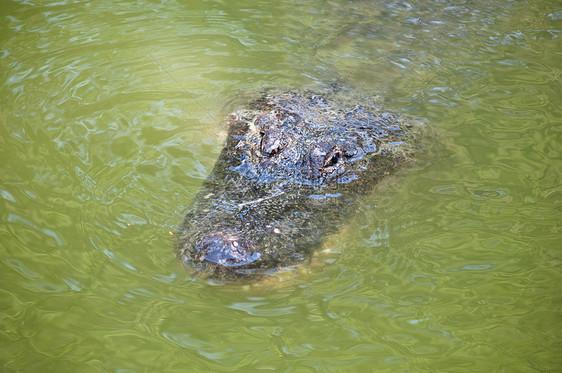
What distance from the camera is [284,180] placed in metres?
4.47

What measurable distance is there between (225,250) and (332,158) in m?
1.55

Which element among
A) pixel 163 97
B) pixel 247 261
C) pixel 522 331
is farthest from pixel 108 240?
pixel 522 331

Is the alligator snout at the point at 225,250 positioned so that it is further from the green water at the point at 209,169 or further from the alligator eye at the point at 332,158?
the alligator eye at the point at 332,158

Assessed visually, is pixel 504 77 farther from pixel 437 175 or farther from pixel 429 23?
pixel 437 175

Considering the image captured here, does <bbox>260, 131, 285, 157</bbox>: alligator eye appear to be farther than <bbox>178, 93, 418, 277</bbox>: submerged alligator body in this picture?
Yes

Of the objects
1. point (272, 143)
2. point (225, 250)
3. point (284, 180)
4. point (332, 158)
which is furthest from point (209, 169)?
point (225, 250)

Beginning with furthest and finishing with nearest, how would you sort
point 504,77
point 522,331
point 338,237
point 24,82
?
point 504,77 < point 24,82 < point 338,237 < point 522,331

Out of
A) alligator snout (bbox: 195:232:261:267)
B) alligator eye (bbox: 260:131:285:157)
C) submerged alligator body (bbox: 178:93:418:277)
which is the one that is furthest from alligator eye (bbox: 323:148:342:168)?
alligator snout (bbox: 195:232:261:267)

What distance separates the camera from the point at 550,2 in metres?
8.39

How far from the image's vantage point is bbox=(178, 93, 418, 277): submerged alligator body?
12.0ft

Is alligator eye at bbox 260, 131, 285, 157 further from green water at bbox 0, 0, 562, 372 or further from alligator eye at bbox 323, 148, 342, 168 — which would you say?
green water at bbox 0, 0, 562, 372

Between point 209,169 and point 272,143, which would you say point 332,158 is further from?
point 209,169

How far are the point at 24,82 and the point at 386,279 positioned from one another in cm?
482

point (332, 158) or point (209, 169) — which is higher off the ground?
point (332, 158)
